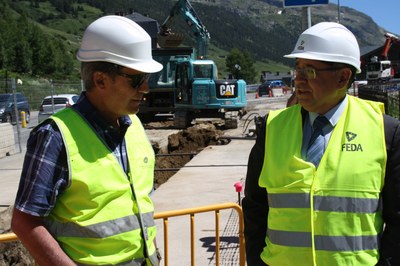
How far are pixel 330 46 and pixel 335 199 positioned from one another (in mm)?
718

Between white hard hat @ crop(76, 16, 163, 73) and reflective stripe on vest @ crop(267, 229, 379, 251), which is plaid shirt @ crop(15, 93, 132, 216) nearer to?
white hard hat @ crop(76, 16, 163, 73)

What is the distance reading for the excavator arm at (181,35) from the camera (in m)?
25.5

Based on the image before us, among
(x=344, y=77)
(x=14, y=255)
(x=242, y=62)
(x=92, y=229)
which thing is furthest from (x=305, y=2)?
(x=242, y=62)

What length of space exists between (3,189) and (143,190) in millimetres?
9707

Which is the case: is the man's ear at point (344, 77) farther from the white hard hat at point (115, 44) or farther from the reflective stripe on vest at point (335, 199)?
the white hard hat at point (115, 44)

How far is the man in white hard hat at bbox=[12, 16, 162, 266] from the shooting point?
2.11m

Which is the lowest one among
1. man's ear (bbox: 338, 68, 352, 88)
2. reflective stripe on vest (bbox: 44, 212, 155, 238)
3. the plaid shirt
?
reflective stripe on vest (bbox: 44, 212, 155, 238)

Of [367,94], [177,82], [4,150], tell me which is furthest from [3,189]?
[367,94]

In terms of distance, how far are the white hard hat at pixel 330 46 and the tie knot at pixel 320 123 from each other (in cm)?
27

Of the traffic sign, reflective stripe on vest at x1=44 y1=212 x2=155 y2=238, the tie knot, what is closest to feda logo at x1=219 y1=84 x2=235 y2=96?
the traffic sign

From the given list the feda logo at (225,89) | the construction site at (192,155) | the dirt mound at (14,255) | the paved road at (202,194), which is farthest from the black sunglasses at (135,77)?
the feda logo at (225,89)

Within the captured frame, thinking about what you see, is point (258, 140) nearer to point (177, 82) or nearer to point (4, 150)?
point (4, 150)

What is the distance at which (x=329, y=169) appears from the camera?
2318mm

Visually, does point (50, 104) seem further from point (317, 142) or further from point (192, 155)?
point (317, 142)
